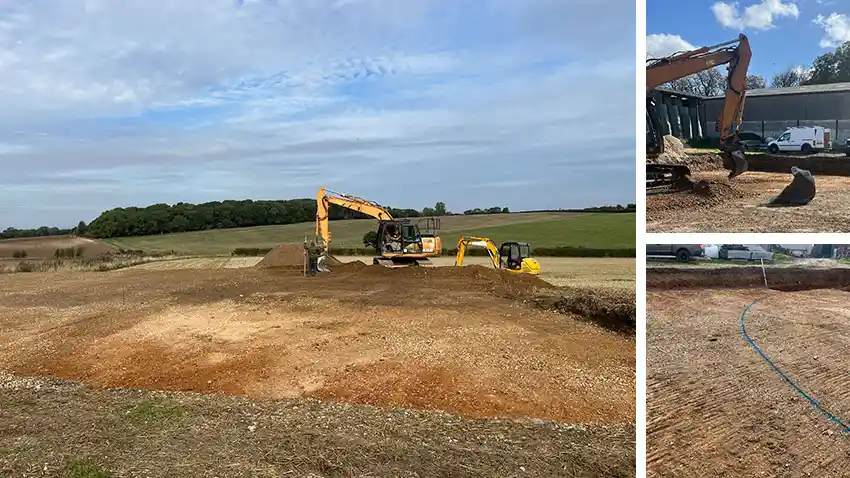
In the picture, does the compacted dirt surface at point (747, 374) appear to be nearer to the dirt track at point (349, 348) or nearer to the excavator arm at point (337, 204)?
the dirt track at point (349, 348)

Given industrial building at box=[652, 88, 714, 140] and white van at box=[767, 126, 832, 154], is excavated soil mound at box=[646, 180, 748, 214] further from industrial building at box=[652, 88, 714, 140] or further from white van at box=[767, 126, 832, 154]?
industrial building at box=[652, 88, 714, 140]

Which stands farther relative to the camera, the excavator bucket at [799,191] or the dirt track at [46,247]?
the dirt track at [46,247]

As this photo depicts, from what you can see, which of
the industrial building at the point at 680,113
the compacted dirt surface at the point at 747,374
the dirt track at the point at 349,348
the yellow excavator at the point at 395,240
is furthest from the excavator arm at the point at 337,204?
the industrial building at the point at 680,113

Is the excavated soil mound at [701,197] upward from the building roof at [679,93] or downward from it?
downward

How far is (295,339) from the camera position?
12.2m

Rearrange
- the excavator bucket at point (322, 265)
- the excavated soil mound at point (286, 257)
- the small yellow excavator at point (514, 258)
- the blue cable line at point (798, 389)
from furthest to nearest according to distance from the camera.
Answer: the excavated soil mound at point (286, 257)
the excavator bucket at point (322, 265)
the small yellow excavator at point (514, 258)
the blue cable line at point (798, 389)

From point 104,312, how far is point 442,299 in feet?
34.1

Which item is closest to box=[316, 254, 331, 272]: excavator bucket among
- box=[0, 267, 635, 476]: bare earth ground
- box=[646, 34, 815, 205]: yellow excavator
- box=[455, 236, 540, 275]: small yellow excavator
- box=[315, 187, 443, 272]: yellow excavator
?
box=[315, 187, 443, 272]: yellow excavator

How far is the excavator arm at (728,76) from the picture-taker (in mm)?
2467

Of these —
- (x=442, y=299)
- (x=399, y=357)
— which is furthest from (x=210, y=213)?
(x=399, y=357)

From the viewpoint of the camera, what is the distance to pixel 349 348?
1130 cm

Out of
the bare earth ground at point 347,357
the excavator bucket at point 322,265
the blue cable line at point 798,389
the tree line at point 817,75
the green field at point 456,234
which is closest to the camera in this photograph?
the tree line at point 817,75

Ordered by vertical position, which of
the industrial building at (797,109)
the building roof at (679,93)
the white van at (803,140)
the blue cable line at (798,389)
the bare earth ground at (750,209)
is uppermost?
the building roof at (679,93)

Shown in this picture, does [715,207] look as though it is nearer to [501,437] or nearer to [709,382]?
[501,437]
